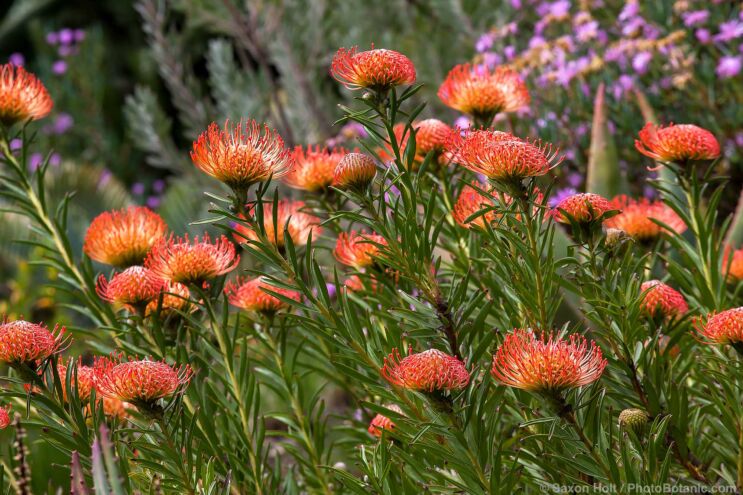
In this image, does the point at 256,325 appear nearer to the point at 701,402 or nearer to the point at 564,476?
the point at 564,476

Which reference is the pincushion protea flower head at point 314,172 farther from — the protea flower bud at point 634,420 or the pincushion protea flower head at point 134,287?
the protea flower bud at point 634,420

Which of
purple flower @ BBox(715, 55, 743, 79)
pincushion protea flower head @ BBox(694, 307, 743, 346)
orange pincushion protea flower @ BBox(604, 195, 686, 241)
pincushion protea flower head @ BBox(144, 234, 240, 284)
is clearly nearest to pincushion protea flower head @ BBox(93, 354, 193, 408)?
pincushion protea flower head @ BBox(144, 234, 240, 284)

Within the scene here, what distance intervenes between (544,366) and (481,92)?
1.93 feet

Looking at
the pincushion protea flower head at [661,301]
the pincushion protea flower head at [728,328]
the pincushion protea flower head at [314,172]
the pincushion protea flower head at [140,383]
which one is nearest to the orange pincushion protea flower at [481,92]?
the pincushion protea flower head at [314,172]

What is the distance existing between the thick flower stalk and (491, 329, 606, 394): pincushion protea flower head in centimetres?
53

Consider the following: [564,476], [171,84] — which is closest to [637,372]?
[564,476]

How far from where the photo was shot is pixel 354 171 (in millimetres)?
1177

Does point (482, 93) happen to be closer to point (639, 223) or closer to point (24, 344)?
point (639, 223)

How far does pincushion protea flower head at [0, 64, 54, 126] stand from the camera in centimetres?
142

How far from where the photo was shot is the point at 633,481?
1.05 meters

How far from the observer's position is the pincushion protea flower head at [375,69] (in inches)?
45.5

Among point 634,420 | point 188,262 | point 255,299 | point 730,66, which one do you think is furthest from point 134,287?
point 730,66

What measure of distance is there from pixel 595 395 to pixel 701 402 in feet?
1.54

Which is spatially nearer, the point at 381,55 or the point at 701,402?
the point at 381,55
